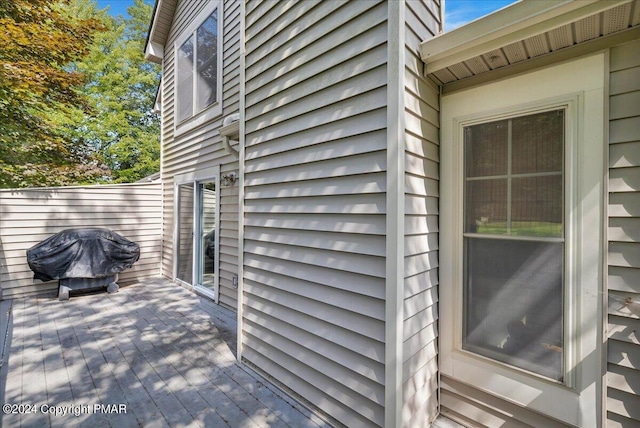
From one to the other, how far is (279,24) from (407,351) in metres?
2.55

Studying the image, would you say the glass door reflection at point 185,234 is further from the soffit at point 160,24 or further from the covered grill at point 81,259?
the soffit at point 160,24

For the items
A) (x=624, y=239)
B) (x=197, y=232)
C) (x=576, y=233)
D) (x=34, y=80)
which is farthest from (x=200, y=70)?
(x=624, y=239)

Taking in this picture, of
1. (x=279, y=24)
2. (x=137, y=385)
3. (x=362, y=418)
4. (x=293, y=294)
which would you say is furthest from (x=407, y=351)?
(x=279, y=24)

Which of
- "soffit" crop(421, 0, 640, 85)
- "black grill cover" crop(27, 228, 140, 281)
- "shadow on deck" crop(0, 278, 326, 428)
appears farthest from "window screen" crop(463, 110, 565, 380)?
"black grill cover" crop(27, 228, 140, 281)

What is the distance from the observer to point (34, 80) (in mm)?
5570

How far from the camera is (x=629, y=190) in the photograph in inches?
58.6

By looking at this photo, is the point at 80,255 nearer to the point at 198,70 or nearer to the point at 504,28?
the point at 198,70

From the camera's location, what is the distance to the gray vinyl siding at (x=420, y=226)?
5.72ft

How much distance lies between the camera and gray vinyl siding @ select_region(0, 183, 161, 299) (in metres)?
4.74

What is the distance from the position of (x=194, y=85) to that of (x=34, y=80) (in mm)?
3024

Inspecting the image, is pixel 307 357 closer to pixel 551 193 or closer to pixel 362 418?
pixel 362 418

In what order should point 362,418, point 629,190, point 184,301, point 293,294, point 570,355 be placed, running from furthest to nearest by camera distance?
point 184,301
point 293,294
point 362,418
point 570,355
point 629,190

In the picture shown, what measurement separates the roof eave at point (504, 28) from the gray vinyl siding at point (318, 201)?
36 centimetres

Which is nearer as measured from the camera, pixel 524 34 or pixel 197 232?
pixel 524 34
